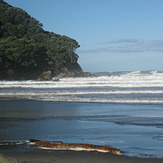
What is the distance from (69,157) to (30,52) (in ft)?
268

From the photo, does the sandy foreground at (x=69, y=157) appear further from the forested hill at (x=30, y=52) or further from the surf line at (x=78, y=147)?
the forested hill at (x=30, y=52)

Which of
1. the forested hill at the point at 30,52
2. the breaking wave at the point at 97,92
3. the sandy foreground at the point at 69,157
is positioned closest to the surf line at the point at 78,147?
the sandy foreground at the point at 69,157

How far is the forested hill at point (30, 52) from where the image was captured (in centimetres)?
8332

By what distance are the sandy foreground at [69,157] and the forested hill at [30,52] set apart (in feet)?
237

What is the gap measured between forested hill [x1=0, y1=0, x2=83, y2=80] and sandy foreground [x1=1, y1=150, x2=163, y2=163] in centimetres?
7230

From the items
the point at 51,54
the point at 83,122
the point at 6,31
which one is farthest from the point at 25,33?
the point at 83,122

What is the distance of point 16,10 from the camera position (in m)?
126

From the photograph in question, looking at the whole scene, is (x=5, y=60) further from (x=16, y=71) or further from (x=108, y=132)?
(x=108, y=132)

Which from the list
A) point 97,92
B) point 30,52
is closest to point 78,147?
point 97,92

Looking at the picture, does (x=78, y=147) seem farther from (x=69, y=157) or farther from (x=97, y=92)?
(x=97, y=92)

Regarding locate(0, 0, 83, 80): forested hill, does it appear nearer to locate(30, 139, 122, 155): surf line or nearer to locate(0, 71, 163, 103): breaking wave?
locate(0, 71, 163, 103): breaking wave

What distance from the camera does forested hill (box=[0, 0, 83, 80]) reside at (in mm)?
83325

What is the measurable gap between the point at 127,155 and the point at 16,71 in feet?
256

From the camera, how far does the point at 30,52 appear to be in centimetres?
8706
